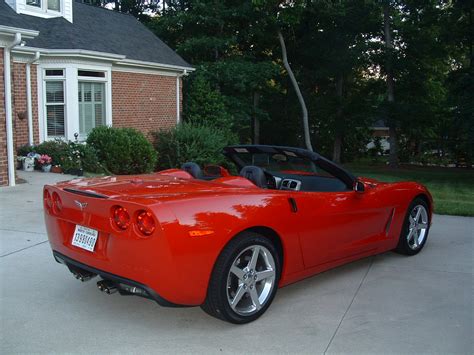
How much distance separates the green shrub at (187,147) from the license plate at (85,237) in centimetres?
1226

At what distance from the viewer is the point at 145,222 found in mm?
3402

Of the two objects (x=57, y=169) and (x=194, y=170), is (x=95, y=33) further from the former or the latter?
(x=194, y=170)

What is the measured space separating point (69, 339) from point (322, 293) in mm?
2162

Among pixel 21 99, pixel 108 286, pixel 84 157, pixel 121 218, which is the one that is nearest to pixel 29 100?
pixel 21 99

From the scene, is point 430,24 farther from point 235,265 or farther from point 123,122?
point 235,265

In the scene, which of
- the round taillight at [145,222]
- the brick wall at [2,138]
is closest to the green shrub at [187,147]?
the brick wall at [2,138]

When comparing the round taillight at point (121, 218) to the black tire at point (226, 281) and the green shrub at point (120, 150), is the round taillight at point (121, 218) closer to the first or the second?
the black tire at point (226, 281)

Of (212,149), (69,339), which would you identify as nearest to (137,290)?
(69,339)

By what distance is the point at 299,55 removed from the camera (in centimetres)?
2969

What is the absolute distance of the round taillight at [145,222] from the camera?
11.1 ft

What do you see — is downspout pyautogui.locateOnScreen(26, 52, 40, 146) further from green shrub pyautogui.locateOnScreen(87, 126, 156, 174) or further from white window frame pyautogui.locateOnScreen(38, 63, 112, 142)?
green shrub pyautogui.locateOnScreen(87, 126, 156, 174)

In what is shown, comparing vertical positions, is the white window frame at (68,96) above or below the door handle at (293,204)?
Answer: above

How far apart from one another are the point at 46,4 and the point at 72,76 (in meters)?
2.91

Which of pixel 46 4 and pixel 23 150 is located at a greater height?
pixel 46 4
